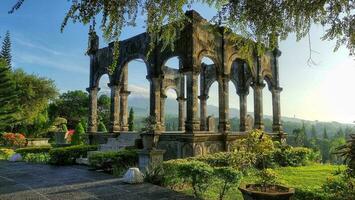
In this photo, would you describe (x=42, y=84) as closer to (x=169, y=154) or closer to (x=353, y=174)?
(x=169, y=154)

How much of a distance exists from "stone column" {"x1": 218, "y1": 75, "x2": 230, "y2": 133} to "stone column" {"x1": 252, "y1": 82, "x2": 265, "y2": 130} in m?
3.35

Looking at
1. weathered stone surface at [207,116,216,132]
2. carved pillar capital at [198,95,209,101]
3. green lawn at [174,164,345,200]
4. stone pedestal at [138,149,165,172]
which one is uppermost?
carved pillar capital at [198,95,209,101]

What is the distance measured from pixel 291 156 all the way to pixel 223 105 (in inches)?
159

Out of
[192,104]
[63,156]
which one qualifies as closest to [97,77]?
[63,156]

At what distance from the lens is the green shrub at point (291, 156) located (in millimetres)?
14922

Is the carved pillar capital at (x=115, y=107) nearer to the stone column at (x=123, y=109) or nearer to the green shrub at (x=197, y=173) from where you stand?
the stone column at (x=123, y=109)

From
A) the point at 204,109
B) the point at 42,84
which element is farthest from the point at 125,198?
the point at 42,84

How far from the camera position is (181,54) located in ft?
47.5

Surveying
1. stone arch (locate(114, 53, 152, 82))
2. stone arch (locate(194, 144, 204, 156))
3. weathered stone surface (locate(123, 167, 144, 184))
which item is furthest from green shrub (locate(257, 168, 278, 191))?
stone arch (locate(114, 53, 152, 82))

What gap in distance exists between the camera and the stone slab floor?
24.0 feet

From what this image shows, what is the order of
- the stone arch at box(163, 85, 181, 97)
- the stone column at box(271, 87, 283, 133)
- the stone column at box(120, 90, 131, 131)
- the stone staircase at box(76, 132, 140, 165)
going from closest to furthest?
the stone staircase at box(76, 132, 140, 165)
the stone column at box(120, 90, 131, 131)
the stone column at box(271, 87, 283, 133)
the stone arch at box(163, 85, 181, 97)

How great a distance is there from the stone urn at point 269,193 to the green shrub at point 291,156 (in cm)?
817

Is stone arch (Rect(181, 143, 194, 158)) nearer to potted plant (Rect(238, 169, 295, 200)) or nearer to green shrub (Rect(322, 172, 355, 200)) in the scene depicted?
potted plant (Rect(238, 169, 295, 200))

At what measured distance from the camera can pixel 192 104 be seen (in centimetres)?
1364
